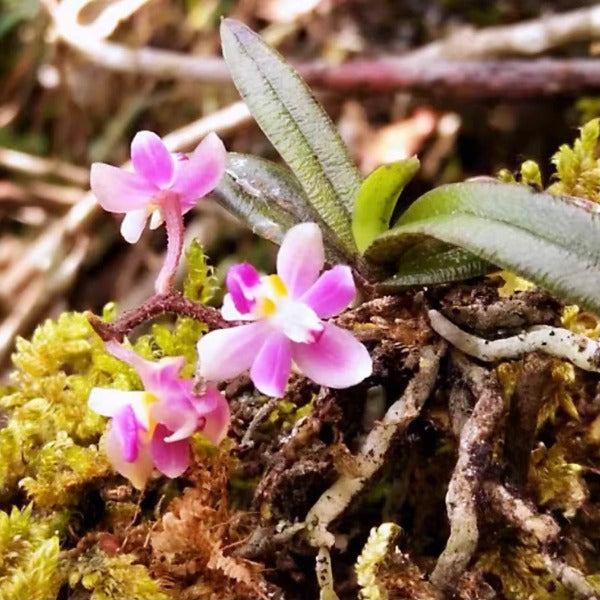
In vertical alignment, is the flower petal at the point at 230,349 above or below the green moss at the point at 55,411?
above

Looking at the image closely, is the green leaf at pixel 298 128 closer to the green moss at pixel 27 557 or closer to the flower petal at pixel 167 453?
the flower petal at pixel 167 453

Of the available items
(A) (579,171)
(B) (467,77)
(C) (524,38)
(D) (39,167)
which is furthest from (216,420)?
(D) (39,167)

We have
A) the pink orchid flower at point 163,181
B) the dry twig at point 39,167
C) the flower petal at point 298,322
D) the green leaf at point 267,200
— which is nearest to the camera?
the flower petal at point 298,322

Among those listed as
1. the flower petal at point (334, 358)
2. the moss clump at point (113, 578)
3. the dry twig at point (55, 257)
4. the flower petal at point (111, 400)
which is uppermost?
the flower petal at point (334, 358)

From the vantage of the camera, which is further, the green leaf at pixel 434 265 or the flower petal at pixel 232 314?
the green leaf at pixel 434 265

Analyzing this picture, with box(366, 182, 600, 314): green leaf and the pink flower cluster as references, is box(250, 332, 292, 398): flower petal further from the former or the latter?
box(366, 182, 600, 314): green leaf

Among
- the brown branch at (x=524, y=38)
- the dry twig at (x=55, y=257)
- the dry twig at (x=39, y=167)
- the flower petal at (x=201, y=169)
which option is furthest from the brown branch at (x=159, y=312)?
the dry twig at (x=39, y=167)
